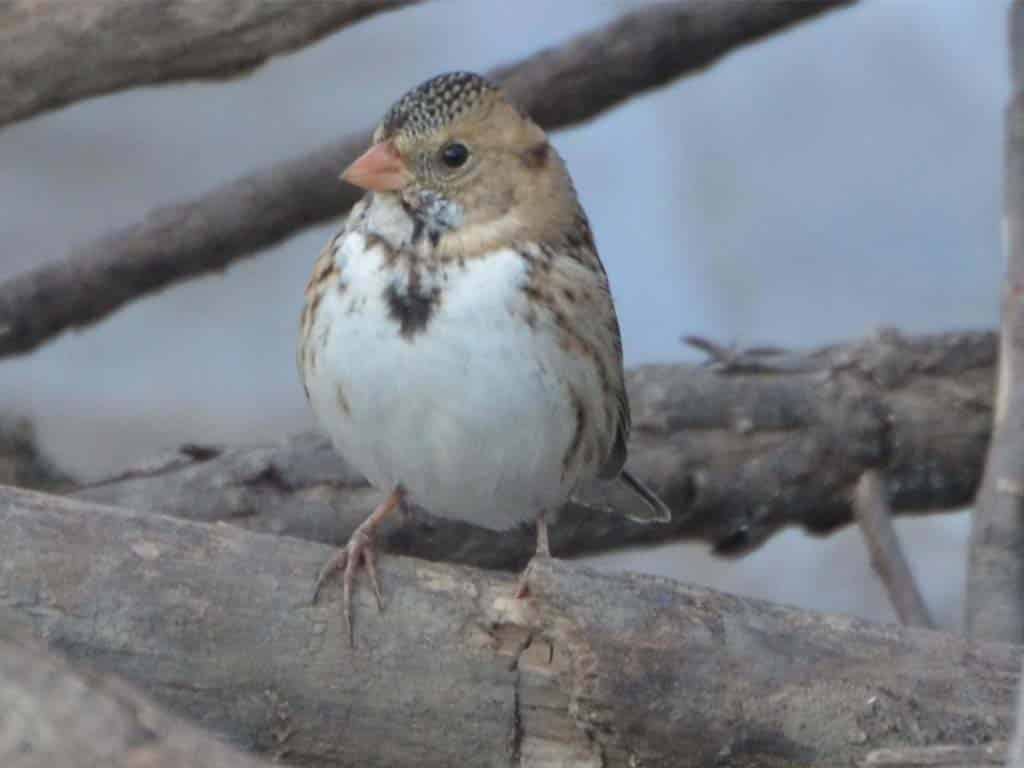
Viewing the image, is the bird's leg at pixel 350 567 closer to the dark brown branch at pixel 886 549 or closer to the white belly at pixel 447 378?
the white belly at pixel 447 378

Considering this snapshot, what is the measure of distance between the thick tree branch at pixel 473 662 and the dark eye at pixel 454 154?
58 cm

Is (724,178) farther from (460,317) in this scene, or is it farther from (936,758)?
(936,758)

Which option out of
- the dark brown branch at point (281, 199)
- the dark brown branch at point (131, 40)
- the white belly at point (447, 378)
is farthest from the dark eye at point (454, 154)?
the dark brown branch at point (281, 199)

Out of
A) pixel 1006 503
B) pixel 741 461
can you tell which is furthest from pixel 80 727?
pixel 741 461

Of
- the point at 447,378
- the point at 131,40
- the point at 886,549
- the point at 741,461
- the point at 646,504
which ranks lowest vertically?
the point at 886,549

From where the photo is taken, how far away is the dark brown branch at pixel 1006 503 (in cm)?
308

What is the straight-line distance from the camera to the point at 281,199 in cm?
361

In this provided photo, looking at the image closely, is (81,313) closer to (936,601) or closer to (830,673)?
(830,673)

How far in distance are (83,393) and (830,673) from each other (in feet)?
10.7

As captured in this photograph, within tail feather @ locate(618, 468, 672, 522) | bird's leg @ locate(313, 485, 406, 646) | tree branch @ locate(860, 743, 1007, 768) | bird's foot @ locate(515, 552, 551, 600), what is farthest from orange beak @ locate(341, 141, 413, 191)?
tree branch @ locate(860, 743, 1007, 768)

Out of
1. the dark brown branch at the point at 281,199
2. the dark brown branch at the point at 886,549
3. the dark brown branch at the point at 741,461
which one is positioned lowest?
the dark brown branch at the point at 886,549

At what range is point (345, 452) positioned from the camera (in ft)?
8.84

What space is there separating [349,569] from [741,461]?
1.30 m

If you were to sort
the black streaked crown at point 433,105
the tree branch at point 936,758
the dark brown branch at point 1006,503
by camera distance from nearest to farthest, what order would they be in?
the tree branch at point 936,758 < the black streaked crown at point 433,105 < the dark brown branch at point 1006,503
